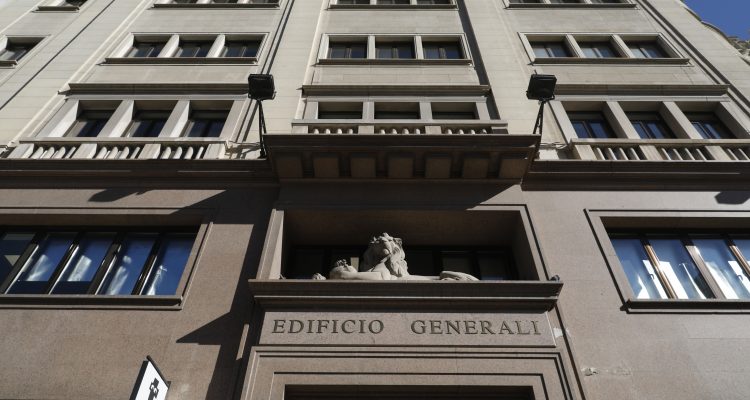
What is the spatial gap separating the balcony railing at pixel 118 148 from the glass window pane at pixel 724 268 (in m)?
12.1

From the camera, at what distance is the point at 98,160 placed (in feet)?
39.3

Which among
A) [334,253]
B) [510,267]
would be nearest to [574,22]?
[510,267]

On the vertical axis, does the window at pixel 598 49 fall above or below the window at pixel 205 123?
above

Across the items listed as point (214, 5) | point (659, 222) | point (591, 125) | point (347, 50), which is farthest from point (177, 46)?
point (659, 222)

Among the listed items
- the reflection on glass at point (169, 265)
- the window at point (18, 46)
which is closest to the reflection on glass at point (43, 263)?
the reflection on glass at point (169, 265)

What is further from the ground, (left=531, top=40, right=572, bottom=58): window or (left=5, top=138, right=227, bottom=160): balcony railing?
(left=531, top=40, right=572, bottom=58): window

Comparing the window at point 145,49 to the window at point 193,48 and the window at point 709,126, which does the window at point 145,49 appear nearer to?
the window at point 193,48

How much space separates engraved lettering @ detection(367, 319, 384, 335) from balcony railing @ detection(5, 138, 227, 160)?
6650 millimetres

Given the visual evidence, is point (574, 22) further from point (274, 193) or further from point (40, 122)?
point (40, 122)

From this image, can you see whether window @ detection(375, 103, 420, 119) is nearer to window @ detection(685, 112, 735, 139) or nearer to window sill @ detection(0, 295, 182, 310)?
window sill @ detection(0, 295, 182, 310)

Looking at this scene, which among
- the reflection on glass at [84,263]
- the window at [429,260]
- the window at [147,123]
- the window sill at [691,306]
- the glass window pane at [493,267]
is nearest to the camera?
the window sill at [691,306]

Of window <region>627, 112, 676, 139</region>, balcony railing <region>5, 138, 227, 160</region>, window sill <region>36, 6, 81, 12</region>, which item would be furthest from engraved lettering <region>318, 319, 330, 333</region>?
window sill <region>36, 6, 81, 12</region>

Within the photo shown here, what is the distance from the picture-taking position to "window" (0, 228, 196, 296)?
10.1 m

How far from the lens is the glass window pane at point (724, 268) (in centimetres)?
990
